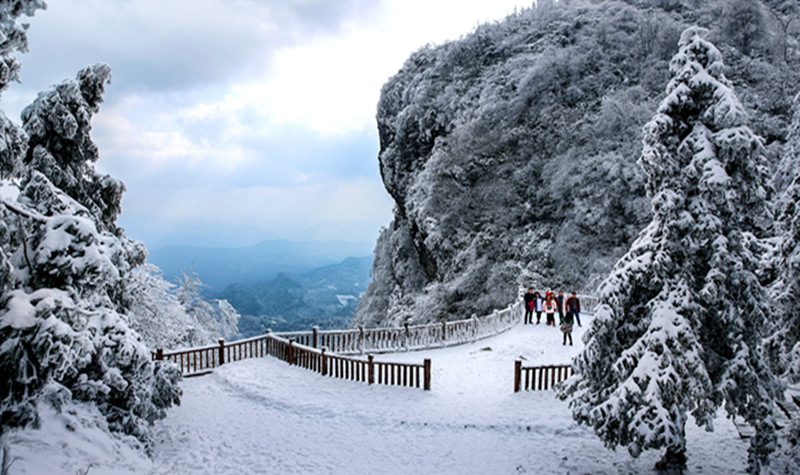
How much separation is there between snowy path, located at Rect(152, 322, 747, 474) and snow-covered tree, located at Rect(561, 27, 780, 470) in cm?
174

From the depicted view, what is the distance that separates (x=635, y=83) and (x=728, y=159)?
33.3 meters

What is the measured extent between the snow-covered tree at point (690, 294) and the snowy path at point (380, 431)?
1737mm

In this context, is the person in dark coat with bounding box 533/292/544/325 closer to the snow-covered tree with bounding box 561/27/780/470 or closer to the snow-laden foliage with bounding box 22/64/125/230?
the snow-covered tree with bounding box 561/27/780/470

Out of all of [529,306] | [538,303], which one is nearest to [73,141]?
[529,306]

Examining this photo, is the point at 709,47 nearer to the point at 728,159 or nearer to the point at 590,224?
the point at 728,159

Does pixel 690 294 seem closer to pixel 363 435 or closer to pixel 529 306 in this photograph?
pixel 363 435

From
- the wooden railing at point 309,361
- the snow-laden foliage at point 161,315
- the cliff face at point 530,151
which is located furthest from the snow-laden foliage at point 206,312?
the cliff face at point 530,151

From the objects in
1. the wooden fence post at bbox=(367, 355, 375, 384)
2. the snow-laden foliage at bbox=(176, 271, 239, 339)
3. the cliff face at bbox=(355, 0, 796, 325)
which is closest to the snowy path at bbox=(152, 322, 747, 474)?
the wooden fence post at bbox=(367, 355, 375, 384)

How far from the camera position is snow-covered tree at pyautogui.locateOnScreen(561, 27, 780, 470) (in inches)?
257

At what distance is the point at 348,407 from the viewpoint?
10789 millimetres

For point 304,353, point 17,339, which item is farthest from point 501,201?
point 17,339

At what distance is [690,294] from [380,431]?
264 inches

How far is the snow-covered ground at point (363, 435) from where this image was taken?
7.93 m

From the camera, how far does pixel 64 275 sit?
5.02m
